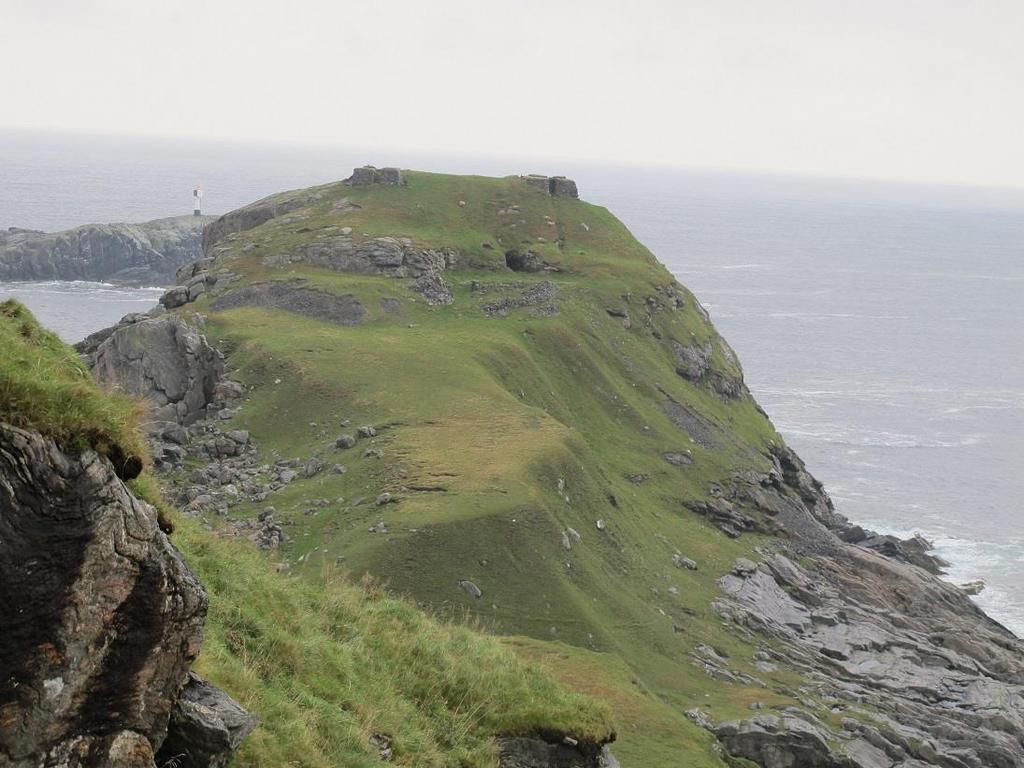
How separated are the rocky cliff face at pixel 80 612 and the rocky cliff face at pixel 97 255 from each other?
16327 cm

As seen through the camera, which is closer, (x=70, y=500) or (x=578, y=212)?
(x=70, y=500)

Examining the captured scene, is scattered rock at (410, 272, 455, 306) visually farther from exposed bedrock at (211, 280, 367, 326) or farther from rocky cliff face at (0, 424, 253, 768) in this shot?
rocky cliff face at (0, 424, 253, 768)

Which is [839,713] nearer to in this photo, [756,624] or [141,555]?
[756,624]

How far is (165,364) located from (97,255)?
122656 millimetres

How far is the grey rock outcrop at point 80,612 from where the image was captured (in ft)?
35.0

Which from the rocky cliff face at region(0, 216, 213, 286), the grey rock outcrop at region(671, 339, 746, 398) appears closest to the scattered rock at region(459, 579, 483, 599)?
the grey rock outcrop at region(671, 339, 746, 398)

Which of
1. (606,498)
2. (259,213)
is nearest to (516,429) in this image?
(606,498)

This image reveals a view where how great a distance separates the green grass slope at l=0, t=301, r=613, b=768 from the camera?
1177 cm

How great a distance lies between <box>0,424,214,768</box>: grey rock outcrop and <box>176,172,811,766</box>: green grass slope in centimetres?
1866

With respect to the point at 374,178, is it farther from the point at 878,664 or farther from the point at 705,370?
the point at 878,664

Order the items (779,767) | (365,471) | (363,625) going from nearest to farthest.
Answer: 1. (363,625)
2. (779,767)
3. (365,471)

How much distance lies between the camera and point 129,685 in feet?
38.5

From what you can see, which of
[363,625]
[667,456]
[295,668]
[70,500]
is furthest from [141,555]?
[667,456]

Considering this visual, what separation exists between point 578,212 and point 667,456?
1441 inches
